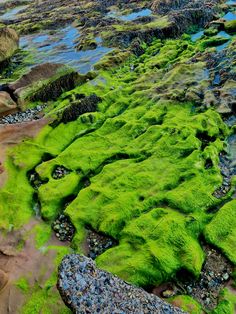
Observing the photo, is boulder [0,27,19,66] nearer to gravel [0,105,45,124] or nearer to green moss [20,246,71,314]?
gravel [0,105,45,124]

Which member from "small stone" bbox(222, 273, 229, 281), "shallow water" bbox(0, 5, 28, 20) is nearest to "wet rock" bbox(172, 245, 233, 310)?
"small stone" bbox(222, 273, 229, 281)

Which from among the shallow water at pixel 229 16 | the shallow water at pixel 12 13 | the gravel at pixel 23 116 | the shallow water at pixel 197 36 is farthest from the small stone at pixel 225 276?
the shallow water at pixel 12 13

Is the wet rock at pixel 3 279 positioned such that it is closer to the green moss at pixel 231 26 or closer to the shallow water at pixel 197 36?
the shallow water at pixel 197 36

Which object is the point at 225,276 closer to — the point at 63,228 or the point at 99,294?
the point at 99,294

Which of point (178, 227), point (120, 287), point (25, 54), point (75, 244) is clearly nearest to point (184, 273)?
point (178, 227)

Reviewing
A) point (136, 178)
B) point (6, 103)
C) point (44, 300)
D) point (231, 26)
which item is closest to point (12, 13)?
point (231, 26)

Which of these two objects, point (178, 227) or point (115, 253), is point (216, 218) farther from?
point (115, 253)
